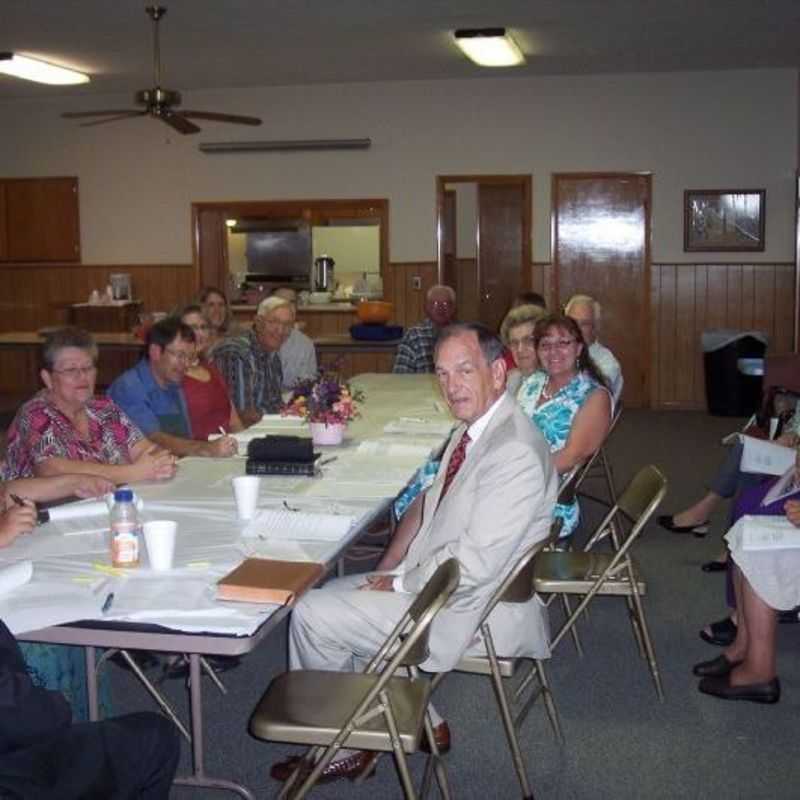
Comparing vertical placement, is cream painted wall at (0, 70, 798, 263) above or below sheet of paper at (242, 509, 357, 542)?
above

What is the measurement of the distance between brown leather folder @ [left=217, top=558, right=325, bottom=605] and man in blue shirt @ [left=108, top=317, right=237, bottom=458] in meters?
1.93

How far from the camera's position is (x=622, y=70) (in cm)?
972

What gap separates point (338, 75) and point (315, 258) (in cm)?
237

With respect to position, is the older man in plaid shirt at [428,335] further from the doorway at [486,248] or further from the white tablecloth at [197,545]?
the doorway at [486,248]

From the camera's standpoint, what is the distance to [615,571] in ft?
11.8

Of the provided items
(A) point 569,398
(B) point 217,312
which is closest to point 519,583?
(A) point 569,398

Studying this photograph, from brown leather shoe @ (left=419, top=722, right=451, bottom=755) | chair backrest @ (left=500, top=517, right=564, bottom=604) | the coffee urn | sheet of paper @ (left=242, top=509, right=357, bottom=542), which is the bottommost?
brown leather shoe @ (left=419, top=722, right=451, bottom=755)

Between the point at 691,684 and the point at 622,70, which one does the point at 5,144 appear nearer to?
the point at 622,70

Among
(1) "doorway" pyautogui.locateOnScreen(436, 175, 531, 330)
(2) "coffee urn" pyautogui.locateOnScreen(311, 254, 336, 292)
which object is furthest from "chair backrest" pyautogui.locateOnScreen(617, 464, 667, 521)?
(1) "doorway" pyautogui.locateOnScreen(436, 175, 531, 330)

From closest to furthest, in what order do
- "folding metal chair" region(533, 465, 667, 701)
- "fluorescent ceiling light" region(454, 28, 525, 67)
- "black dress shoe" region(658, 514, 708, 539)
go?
"folding metal chair" region(533, 465, 667, 701), "black dress shoe" region(658, 514, 708, 539), "fluorescent ceiling light" region(454, 28, 525, 67)

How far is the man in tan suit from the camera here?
2631 mm

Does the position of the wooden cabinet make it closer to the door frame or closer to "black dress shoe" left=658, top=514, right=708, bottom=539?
the door frame

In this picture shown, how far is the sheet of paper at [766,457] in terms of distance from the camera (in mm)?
4363

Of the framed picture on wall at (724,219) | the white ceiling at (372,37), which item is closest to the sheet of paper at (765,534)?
the white ceiling at (372,37)
